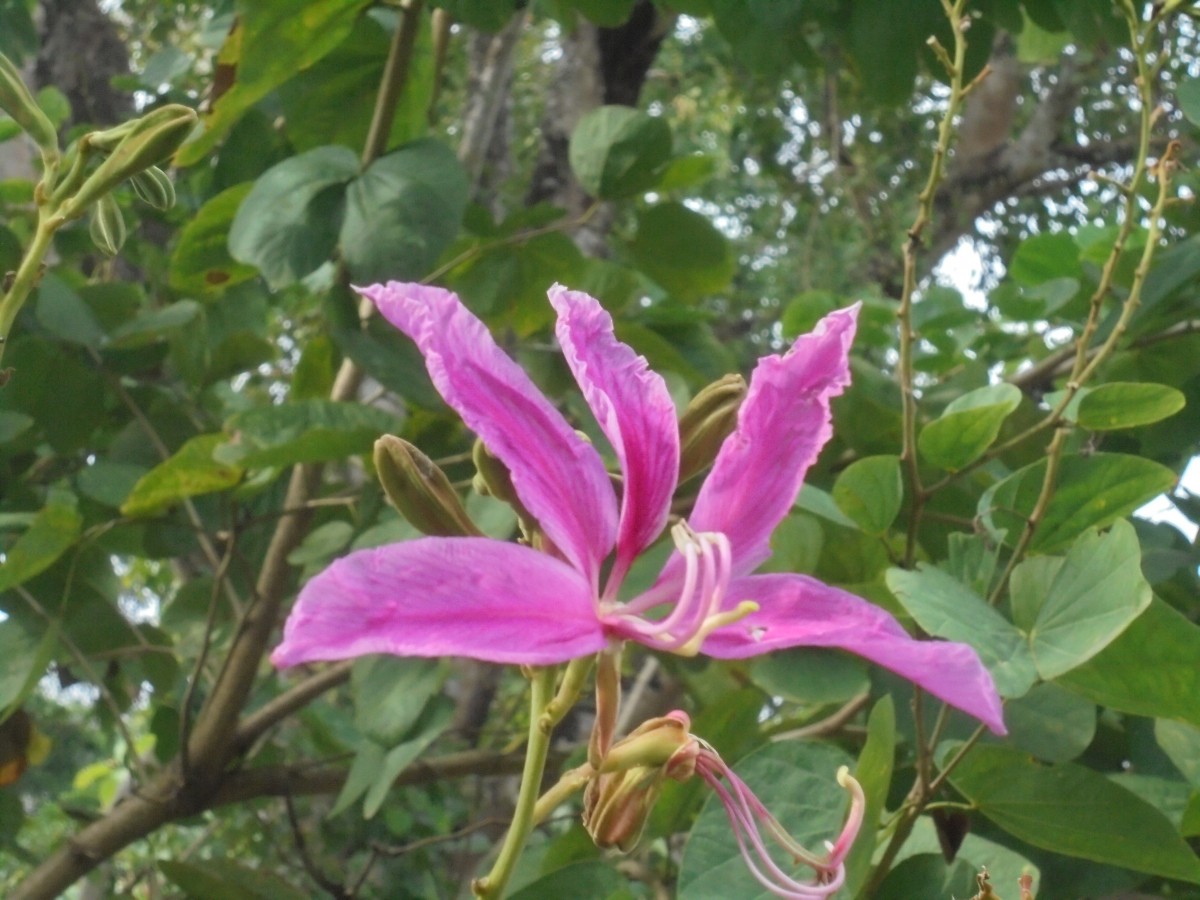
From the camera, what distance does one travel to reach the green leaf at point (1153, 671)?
0.61 metres

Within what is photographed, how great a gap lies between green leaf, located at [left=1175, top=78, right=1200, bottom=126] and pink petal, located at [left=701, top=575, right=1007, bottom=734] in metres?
0.57

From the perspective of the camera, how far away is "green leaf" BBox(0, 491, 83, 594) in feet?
3.59

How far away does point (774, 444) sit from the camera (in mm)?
499

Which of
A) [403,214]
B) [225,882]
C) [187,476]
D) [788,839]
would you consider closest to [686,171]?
[403,214]

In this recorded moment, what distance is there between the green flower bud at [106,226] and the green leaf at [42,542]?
1.83 feet

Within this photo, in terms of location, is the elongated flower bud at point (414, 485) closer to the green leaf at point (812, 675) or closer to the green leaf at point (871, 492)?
the green leaf at point (871, 492)

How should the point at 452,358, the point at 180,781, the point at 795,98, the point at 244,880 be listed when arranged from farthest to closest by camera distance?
the point at 795,98 < the point at 180,781 < the point at 244,880 < the point at 452,358

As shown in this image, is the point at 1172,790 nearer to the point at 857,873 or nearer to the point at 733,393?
the point at 857,873

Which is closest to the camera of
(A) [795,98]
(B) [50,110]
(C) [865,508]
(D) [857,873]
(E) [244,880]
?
(D) [857,873]

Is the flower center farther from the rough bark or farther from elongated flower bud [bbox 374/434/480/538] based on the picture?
the rough bark

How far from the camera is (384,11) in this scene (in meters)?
1.41

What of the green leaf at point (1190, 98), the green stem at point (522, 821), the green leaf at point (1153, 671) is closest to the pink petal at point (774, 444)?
the green stem at point (522, 821)

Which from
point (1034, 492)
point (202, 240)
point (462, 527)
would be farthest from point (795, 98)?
point (462, 527)

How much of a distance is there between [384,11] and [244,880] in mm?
903
